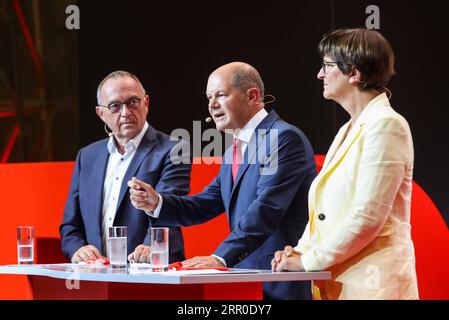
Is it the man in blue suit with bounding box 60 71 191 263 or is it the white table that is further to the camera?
the man in blue suit with bounding box 60 71 191 263

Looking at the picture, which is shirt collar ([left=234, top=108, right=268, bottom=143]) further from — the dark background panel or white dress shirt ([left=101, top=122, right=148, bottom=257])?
the dark background panel

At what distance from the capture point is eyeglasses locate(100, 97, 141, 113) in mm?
4051

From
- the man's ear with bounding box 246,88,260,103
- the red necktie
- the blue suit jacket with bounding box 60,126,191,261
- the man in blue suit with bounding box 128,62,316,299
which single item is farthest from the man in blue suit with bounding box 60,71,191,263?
the man's ear with bounding box 246,88,260,103

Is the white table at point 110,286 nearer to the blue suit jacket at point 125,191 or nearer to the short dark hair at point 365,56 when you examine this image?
the blue suit jacket at point 125,191

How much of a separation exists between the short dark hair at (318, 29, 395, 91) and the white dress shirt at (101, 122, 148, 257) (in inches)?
56.9

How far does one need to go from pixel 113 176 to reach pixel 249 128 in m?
0.85

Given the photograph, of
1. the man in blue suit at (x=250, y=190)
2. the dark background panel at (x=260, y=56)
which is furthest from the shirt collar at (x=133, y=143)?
the dark background panel at (x=260, y=56)

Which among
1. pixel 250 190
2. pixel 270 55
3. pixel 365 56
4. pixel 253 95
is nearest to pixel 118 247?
pixel 250 190

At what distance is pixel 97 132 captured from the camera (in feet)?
20.2

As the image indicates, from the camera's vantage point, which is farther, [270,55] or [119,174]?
[270,55]

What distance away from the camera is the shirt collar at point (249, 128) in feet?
11.4

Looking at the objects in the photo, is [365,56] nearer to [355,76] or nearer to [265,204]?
[355,76]

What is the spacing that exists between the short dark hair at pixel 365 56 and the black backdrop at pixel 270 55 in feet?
7.39

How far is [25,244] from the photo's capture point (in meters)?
3.64
